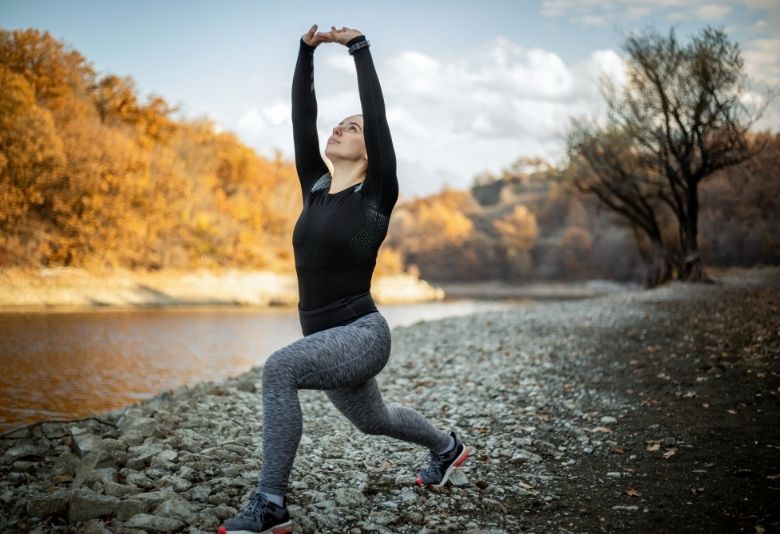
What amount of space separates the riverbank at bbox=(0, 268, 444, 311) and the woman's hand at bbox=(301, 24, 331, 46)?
27289mm

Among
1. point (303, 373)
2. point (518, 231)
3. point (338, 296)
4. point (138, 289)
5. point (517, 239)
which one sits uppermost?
point (518, 231)

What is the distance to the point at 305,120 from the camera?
349 cm

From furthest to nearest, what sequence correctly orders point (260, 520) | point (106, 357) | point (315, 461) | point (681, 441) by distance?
1. point (106, 357)
2. point (681, 441)
3. point (315, 461)
4. point (260, 520)

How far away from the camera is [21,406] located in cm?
864

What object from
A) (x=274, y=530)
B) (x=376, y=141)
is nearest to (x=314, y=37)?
(x=376, y=141)

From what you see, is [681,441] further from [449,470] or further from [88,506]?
[88,506]

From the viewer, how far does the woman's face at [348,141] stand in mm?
3168

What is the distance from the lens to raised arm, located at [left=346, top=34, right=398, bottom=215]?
2.99 meters

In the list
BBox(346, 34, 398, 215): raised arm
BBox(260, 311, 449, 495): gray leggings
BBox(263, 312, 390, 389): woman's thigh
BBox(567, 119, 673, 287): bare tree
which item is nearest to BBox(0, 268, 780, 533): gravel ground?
BBox(260, 311, 449, 495): gray leggings

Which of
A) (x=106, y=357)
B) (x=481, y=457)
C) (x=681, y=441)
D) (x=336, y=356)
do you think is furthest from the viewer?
(x=106, y=357)

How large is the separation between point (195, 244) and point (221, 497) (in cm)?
4258

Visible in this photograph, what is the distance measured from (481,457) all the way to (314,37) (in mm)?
3523

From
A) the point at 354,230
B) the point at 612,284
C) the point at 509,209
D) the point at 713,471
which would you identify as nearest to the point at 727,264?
the point at 612,284

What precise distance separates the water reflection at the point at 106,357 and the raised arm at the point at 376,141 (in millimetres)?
6961
